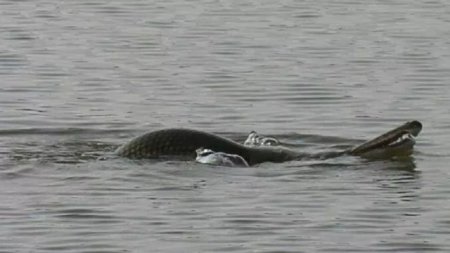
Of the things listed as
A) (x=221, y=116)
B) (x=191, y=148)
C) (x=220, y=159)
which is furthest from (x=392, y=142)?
(x=221, y=116)

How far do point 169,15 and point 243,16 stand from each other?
794mm

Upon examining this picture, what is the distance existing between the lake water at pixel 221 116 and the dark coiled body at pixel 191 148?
151 mm

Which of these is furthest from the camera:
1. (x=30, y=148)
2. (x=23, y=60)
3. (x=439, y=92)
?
(x=23, y=60)

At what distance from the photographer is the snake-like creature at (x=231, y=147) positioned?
12352 mm

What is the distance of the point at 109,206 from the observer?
1084 centimetres

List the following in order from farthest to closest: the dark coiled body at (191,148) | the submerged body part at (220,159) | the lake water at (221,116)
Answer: the dark coiled body at (191,148)
the submerged body part at (220,159)
the lake water at (221,116)

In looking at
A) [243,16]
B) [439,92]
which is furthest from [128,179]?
[243,16]

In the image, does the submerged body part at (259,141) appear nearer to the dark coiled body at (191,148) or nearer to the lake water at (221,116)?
the lake water at (221,116)

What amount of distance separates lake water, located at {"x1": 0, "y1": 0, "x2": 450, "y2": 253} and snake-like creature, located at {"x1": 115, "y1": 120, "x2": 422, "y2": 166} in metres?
0.11

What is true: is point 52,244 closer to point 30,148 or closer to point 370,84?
point 30,148

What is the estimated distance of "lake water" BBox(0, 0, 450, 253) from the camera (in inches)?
404

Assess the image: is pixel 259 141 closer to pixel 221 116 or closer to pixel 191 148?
pixel 191 148

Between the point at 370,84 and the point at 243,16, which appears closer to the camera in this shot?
the point at 370,84

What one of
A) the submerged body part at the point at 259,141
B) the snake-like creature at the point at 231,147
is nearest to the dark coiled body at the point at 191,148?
the snake-like creature at the point at 231,147
